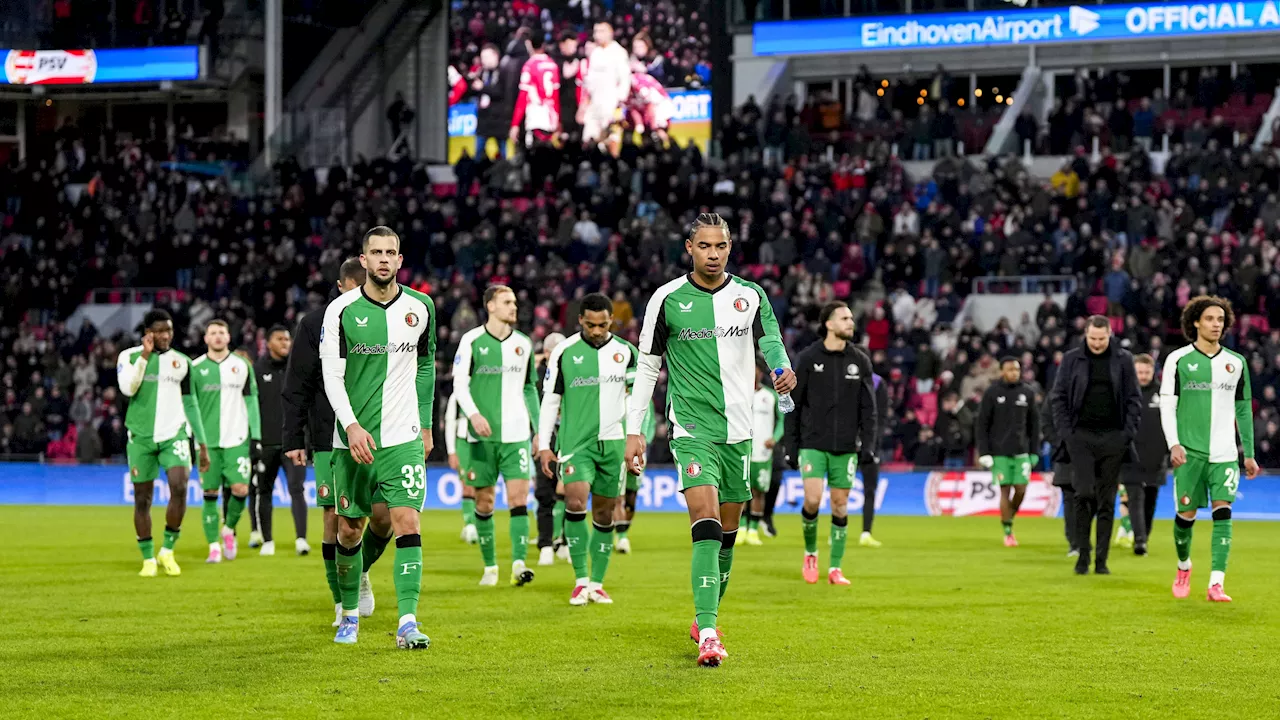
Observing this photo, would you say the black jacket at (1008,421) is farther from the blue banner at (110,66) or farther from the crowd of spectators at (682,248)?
the blue banner at (110,66)

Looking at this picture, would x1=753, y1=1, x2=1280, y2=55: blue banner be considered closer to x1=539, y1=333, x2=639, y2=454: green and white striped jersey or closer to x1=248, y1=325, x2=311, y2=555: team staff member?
x1=248, y1=325, x2=311, y2=555: team staff member

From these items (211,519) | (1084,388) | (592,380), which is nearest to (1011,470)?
(1084,388)

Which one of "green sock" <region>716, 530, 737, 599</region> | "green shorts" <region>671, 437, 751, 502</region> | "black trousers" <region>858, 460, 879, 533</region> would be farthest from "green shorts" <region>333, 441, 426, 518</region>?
"black trousers" <region>858, 460, 879, 533</region>

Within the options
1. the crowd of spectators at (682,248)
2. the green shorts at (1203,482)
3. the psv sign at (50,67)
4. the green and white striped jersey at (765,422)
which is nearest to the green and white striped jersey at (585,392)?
the green shorts at (1203,482)

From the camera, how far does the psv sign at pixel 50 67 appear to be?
129 ft

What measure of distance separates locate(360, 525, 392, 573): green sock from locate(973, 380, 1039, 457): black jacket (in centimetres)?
1094

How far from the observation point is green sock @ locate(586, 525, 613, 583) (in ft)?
40.0

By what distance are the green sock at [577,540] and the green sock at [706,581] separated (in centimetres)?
341

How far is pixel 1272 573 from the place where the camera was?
49.9 feet

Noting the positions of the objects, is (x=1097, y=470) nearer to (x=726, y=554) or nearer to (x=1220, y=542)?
(x=1220, y=542)

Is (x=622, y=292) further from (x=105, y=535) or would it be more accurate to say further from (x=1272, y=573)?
(x=1272, y=573)

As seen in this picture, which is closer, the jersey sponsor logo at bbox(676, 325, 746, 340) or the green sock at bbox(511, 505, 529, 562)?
the jersey sponsor logo at bbox(676, 325, 746, 340)

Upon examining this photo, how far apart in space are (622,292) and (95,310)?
Result: 13.5 meters

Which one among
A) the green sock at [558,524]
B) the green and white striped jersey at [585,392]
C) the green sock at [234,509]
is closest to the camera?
the green and white striped jersey at [585,392]
